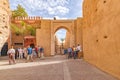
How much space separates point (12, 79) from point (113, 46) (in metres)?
4.37

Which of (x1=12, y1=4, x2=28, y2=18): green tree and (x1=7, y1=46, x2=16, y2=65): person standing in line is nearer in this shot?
(x1=7, y1=46, x2=16, y2=65): person standing in line

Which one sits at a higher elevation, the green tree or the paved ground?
the green tree

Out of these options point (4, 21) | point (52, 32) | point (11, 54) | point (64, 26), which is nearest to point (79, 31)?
point (64, 26)

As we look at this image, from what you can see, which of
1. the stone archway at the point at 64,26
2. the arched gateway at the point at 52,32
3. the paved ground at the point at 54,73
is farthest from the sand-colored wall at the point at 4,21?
the paved ground at the point at 54,73

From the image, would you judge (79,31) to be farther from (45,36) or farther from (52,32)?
(45,36)

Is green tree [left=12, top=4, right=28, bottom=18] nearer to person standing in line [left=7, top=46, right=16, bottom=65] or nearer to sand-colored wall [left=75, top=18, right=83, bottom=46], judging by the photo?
sand-colored wall [left=75, top=18, right=83, bottom=46]

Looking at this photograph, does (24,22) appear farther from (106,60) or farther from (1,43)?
(106,60)

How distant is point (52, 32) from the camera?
31.2m

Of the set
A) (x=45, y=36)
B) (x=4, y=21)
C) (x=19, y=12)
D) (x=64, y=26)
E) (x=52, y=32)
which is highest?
(x=19, y=12)

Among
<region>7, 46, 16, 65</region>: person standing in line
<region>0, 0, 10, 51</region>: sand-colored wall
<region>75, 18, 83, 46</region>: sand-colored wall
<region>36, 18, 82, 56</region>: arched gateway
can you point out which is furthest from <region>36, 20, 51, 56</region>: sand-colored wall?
<region>7, 46, 16, 65</region>: person standing in line

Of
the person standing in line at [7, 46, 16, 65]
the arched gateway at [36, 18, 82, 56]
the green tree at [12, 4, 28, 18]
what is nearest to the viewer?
the person standing in line at [7, 46, 16, 65]

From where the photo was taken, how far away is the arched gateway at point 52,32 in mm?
30594

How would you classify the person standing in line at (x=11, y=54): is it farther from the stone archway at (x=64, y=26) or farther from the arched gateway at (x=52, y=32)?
the stone archway at (x=64, y=26)

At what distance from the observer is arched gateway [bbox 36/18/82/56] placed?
30.6m
